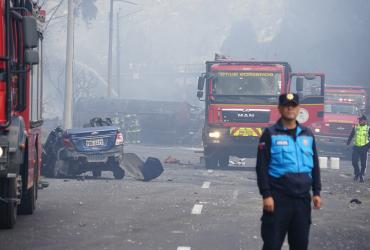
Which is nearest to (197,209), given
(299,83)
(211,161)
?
(299,83)

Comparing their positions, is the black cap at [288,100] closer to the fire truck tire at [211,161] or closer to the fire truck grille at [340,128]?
the fire truck tire at [211,161]

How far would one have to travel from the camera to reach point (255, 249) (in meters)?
10.9

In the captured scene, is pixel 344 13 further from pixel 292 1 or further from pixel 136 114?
pixel 136 114

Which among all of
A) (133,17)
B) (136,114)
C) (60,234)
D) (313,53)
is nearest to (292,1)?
(313,53)

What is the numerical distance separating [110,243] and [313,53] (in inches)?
2884

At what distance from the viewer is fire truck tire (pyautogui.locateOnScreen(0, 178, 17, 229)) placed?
1166 centimetres

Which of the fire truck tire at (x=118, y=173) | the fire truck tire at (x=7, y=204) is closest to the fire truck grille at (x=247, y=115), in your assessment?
the fire truck tire at (x=118, y=173)

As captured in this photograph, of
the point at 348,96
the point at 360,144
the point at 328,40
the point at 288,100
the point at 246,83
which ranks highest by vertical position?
the point at 328,40

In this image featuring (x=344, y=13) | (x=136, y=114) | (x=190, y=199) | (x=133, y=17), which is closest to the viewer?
(x=190, y=199)

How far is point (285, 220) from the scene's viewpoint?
7945mm

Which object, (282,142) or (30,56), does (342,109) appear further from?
(282,142)

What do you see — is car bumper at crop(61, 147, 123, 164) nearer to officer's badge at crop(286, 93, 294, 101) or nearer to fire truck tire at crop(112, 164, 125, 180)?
fire truck tire at crop(112, 164, 125, 180)

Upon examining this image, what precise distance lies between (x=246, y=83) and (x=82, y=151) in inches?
307

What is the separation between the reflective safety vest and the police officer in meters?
17.1
